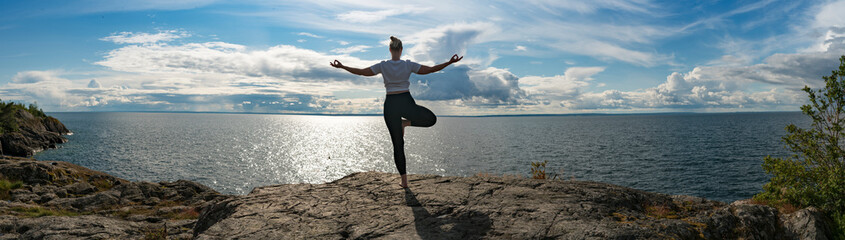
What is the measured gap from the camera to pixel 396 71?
786 cm

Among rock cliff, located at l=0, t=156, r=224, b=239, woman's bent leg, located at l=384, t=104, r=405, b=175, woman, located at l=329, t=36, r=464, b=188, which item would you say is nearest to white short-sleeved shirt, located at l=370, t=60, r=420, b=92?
woman, located at l=329, t=36, r=464, b=188

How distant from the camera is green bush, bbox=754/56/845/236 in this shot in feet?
27.0

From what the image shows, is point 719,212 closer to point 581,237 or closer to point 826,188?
point 581,237

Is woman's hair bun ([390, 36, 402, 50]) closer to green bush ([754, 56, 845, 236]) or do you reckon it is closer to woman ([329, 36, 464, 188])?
woman ([329, 36, 464, 188])

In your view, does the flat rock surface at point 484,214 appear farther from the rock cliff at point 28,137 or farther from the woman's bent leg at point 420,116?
the rock cliff at point 28,137

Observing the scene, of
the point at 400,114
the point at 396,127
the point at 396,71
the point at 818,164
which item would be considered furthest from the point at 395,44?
the point at 818,164

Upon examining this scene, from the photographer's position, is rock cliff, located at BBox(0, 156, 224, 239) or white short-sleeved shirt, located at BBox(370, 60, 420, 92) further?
rock cliff, located at BBox(0, 156, 224, 239)

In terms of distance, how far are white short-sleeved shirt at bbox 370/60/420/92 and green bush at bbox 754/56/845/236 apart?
8319 millimetres

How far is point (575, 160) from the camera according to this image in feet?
218

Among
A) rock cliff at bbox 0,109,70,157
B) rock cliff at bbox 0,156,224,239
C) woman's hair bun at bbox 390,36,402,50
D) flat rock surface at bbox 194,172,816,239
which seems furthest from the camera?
rock cliff at bbox 0,109,70,157

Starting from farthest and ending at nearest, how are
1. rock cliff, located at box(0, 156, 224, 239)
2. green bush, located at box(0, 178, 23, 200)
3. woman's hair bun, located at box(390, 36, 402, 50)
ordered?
1. green bush, located at box(0, 178, 23, 200)
2. rock cliff, located at box(0, 156, 224, 239)
3. woman's hair bun, located at box(390, 36, 402, 50)

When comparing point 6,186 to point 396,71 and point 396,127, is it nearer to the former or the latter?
point 396,127

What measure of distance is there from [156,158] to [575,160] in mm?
74540

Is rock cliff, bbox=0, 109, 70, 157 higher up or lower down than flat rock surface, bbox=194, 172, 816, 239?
lower down
